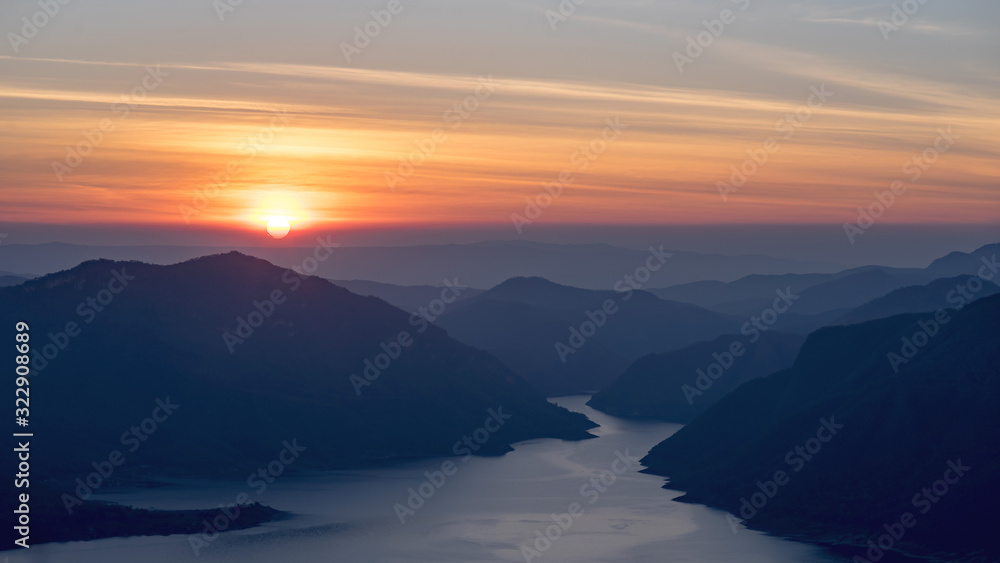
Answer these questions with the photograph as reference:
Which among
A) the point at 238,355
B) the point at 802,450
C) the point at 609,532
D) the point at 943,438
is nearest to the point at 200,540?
the point at 609,532

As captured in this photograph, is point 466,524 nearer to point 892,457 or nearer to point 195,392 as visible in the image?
point 892,457

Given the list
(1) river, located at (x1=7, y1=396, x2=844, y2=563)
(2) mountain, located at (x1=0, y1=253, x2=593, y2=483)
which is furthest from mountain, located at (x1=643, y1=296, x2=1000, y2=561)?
(2) mountain, located at (x1=0, y1=253, x2=593, y2=483)

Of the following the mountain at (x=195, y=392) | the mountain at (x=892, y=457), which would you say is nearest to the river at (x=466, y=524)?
the mountain at (x=892, y=457)

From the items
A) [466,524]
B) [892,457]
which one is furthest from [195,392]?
[892,457]

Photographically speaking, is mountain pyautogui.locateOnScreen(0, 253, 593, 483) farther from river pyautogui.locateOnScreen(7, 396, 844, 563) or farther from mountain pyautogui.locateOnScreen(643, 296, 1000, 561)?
mountain pyautogui.locateOnScreen(643, 296, 1000, 561)

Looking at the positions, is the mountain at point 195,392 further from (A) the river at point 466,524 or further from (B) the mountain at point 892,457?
(B) the mountain at point 892,457

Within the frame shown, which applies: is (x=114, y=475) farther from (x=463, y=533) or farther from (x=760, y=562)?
(x=760, y=562)
